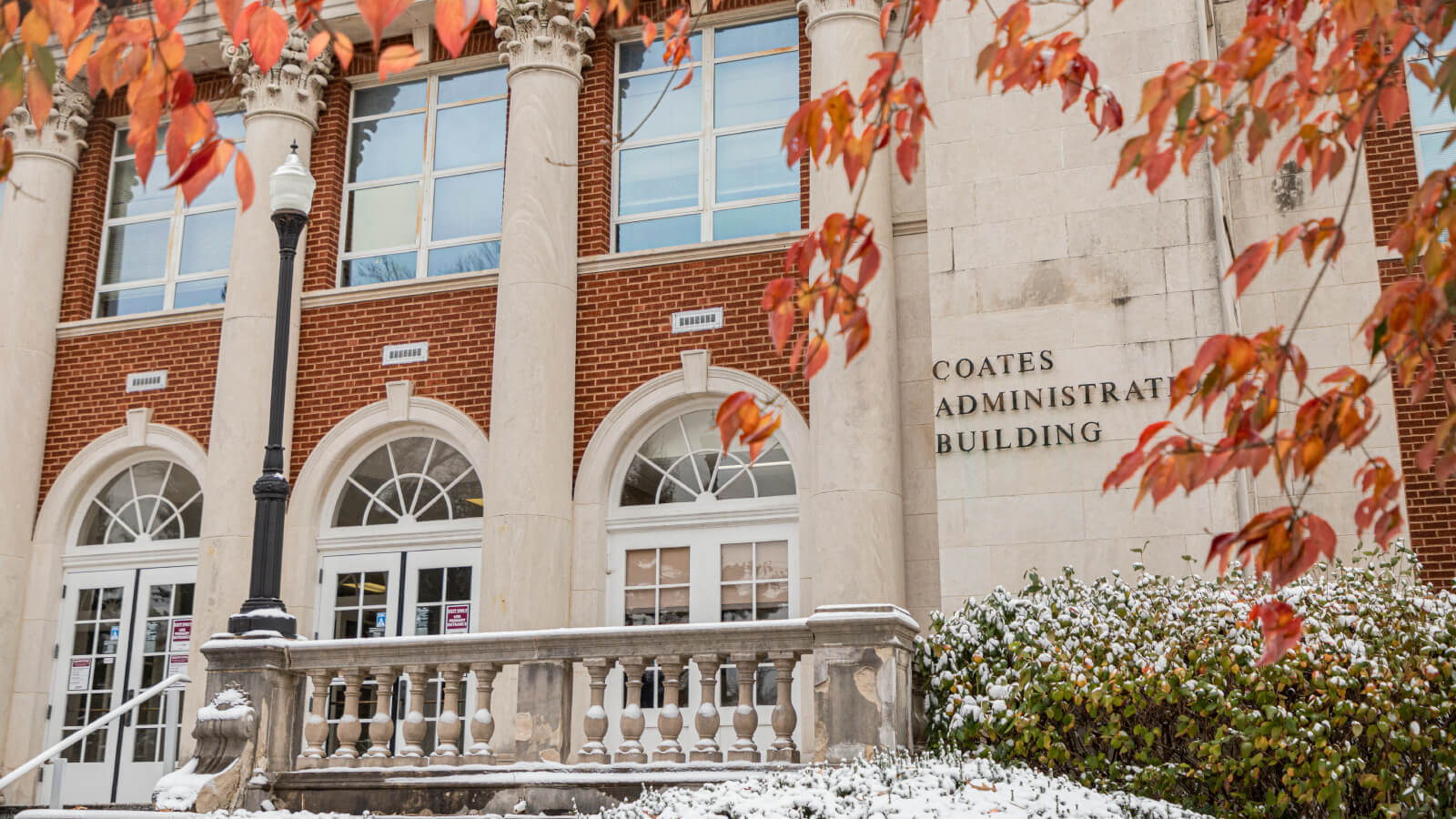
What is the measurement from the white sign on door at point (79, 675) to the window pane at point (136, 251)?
4782 mm

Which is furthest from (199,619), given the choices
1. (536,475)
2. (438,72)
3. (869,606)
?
(869,606)

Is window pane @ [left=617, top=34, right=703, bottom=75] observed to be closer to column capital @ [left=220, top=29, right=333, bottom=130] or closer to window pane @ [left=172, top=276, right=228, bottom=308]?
column capital @ [left=220, top=29, right=333, bottom=130]

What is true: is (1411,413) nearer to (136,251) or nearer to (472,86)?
(472,86)

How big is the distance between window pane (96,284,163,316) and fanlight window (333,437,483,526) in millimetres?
3892

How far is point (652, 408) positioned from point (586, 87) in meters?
3.98

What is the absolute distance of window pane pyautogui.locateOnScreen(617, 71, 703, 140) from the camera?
1650cm

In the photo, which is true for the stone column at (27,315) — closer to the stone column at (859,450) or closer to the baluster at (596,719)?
the stone column at (859,450)

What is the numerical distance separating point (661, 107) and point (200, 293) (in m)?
6.23

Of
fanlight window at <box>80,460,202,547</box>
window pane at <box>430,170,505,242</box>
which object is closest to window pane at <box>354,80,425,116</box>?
window pane at <box>430,170,505,242</box>

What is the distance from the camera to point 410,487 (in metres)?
16.3

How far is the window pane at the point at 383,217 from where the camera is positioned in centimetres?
1720

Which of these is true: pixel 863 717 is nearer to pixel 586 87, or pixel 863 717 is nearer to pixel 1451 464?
pixel 1451 464

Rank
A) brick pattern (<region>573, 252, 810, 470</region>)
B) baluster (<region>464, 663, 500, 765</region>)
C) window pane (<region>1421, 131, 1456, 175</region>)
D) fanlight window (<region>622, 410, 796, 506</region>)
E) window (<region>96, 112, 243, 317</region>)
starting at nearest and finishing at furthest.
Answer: baluster (<region>464, 663, 500, 765</region>) < window pane (<region>1421, 131, 1456, 175</region>) < fanlight window (<region>622, 410, 796, 506</region>) < brick pattern (<region>573, 252, 810, 470</region>) < window (<region>96, 112, 243, 317</region>)

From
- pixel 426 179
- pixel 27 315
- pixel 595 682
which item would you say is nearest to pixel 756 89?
pixel 426 179
